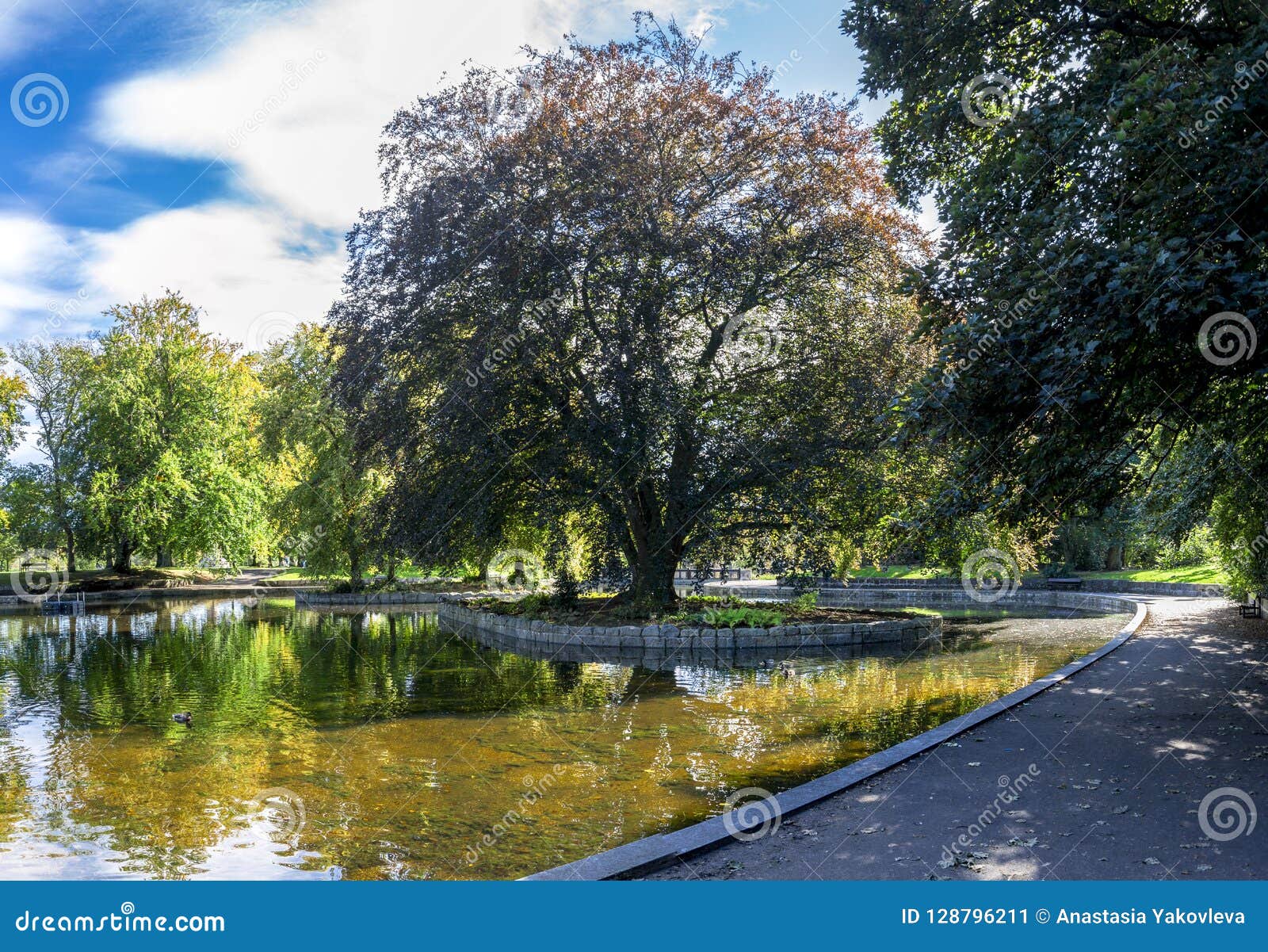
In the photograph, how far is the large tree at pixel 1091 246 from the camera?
23.8ft

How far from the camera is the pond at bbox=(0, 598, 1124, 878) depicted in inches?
258

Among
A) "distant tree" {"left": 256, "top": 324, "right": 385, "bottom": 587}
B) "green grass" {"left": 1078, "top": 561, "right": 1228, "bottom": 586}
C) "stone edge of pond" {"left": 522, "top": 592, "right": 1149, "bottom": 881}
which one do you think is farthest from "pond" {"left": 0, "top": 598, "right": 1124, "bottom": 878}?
"green grass" {"left": 1078, "top": 561, "right": 1228, "bottom": 586}

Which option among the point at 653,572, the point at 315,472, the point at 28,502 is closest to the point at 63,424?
the point at 28,502

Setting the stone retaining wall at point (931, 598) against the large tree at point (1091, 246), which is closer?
the large tree at point (1091, 246)

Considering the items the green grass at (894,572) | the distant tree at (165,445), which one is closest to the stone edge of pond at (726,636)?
the green grass at (894,572)

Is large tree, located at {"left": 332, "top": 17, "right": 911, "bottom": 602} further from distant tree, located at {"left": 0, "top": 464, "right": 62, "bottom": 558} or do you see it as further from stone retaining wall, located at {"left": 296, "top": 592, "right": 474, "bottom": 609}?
distant tree, located at {"left": 0, "top": 464, "right": 62, "bottom": 558}

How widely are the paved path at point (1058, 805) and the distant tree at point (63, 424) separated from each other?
4227 centimetres

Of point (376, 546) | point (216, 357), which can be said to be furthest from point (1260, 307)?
point (216, 357)

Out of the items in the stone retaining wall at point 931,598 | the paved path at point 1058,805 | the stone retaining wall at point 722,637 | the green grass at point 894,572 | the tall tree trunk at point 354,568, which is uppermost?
the tall tree trunk at point 354,568

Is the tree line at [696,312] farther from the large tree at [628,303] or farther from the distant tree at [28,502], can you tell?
the distant tree at [28,502]

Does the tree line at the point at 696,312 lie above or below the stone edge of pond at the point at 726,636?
above

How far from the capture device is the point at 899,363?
1962 centimetres

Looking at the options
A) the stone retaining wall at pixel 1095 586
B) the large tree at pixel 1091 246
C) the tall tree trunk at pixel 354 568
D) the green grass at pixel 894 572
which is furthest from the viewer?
the green grass at pixel 894 572

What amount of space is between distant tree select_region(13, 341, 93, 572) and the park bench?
4299 cm
